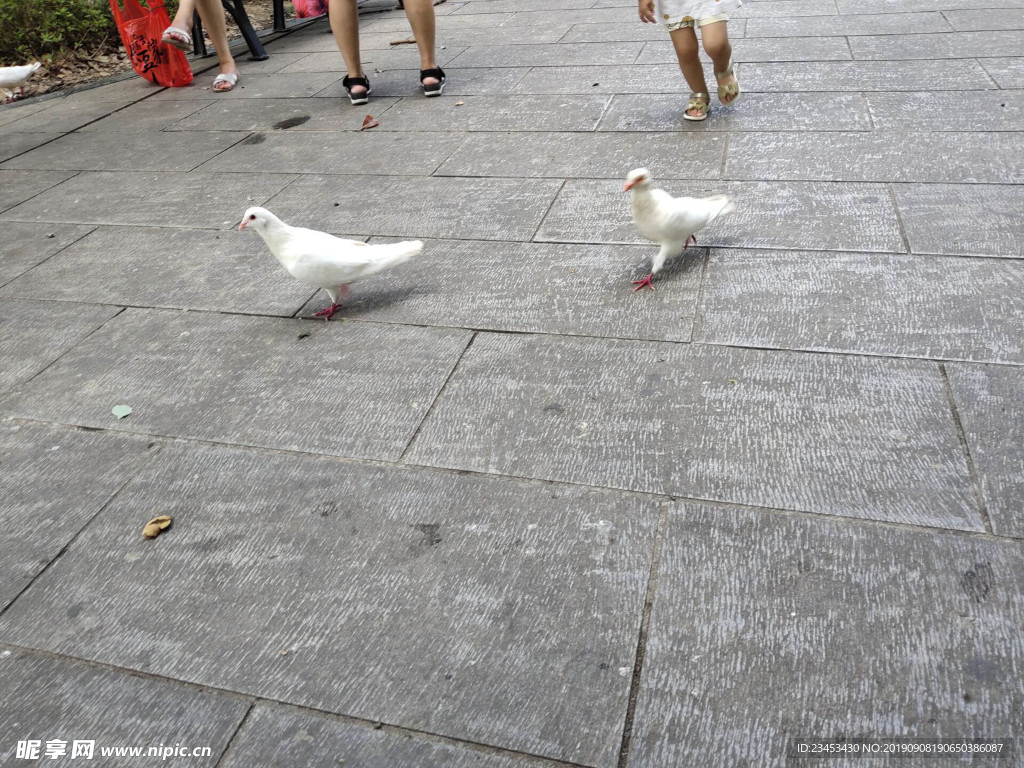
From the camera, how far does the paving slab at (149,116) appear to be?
643cm

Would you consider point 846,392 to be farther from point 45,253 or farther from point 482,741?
point 45,253

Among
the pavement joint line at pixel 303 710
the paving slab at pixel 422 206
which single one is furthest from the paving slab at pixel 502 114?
the pavement joint line at pixel 303 710

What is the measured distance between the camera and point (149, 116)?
664 centimetres

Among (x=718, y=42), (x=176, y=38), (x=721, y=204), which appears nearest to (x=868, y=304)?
(x=721, y=204)

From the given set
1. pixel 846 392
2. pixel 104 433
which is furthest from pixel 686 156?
pixel 104 433

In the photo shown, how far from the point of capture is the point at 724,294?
11.3ft

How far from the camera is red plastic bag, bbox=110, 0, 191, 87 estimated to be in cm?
696

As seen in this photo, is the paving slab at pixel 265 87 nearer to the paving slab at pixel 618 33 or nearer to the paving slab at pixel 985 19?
the paving slab at pixel 618 33

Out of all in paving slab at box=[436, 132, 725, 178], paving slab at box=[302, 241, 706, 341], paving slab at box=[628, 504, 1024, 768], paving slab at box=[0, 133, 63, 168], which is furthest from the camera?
paving slab at box=[0, 133, 63, 168]

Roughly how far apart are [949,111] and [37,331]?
507 centimetres

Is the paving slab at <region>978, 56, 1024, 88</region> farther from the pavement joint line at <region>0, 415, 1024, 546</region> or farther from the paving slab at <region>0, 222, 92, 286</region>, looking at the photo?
the paving slab at <region>0, 222, 92, 286</region>

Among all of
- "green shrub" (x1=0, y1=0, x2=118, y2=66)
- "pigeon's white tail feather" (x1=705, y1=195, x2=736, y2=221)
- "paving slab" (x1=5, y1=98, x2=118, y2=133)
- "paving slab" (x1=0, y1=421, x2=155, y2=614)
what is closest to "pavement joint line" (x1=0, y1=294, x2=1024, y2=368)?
"paving slab" (x1=0, y1=421, x2=155, y2=614)

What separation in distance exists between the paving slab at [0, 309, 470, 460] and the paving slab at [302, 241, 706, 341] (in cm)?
19

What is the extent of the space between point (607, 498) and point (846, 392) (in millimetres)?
949
